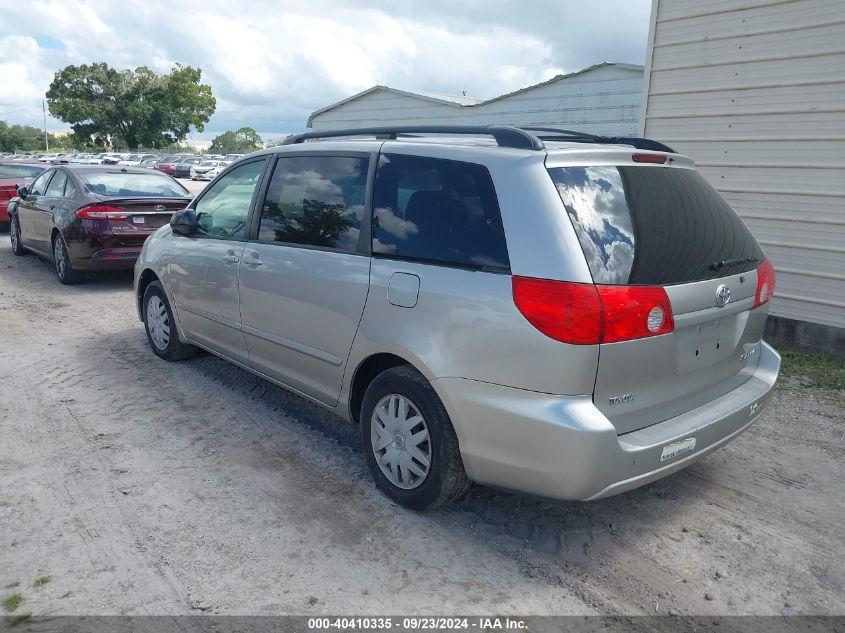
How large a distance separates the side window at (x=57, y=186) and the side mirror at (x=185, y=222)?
16.5ft

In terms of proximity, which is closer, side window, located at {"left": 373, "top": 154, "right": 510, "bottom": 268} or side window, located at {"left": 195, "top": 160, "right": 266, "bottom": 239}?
side window, located at {"left": 373, "top": 154, "right": 510, "bottom": 268}

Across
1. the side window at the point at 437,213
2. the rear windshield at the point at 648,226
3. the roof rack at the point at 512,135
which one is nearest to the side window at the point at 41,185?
the roof rack at the point at 512,135

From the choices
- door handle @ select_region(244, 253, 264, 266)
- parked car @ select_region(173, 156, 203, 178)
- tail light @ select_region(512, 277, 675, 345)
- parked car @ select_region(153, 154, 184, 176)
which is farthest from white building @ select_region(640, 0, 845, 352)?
parked car @ select_region(173, 156, 203, 178)

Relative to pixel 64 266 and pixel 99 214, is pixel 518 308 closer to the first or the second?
pixel 99 214

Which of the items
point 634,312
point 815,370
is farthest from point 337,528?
point 815,370

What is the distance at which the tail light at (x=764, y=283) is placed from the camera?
138 inches

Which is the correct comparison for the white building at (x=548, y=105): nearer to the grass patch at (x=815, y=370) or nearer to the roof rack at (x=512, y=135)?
the grass patch at (x=815, y=370)

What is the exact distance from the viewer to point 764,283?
11.8 ft

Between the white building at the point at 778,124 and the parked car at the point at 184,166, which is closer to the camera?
the white building at the point at 778,124

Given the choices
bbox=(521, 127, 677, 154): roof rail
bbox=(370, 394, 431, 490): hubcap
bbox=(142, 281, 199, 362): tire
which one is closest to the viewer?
bbox=(370, 394, 431, 490): hubcap

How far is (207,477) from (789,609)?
9.59 ft

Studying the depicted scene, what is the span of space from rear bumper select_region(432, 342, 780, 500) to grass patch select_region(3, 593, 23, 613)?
1.94 m

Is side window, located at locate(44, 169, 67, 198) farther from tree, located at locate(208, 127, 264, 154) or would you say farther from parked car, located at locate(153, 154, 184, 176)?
tree, located at locate(208, 127, 264, 154)

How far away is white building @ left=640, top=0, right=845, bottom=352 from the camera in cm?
605
